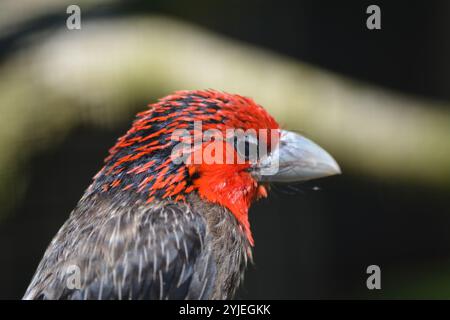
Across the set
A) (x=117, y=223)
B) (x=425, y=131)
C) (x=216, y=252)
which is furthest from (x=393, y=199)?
(x=117, y=223)

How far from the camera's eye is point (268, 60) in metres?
4.48

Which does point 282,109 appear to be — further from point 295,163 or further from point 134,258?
point 134,258

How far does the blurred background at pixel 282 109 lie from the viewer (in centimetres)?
→ 426

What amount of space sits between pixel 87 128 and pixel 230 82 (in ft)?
3.45

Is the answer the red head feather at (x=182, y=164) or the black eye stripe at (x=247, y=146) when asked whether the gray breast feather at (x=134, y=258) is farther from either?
the black eye stripe at (x=247, y=146)

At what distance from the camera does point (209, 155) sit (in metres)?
2.71

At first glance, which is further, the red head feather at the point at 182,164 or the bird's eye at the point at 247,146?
the bird's eye at the point at 247,146

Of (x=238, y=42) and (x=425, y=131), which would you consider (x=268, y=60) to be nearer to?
(x=238, y=42)

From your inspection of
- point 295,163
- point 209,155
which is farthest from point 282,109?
point 209,155

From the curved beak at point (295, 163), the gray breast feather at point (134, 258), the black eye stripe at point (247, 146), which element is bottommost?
the gray breast feather at point (134, 258)

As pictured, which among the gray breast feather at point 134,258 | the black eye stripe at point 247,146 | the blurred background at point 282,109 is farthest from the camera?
the blurred background at point 282,109

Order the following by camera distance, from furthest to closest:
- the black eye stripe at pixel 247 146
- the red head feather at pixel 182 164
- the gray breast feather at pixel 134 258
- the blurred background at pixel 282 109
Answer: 1. the blurred background at pixel 282 109
2. the black eye stripe at pixel 247 146
3. the red head feather at pixel 182 164
4. the gray breast feather at pixel 134 258

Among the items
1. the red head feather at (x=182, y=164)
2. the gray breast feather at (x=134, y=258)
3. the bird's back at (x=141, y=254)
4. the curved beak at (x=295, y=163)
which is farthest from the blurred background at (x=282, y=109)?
the gray breast feather at (x=134, y=258)
